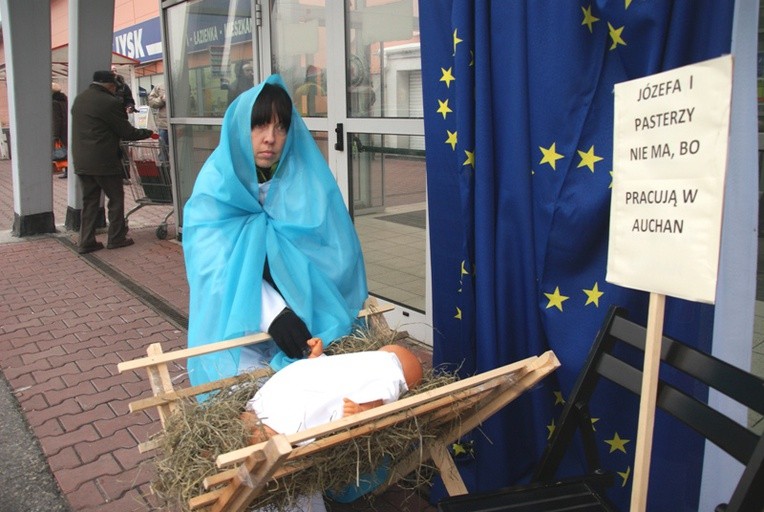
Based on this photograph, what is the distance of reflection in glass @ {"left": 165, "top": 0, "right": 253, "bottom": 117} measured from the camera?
5.89 metres

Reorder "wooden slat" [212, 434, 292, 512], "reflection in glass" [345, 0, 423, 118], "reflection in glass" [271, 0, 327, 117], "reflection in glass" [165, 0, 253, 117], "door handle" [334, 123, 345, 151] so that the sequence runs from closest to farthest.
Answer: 1. "wooden slat" [212, 434, 292, 512]
2. "reflection in glass" [345, 0, 423, 118]
3. "door handle" [334, 123, 345, 151]
4. "reflection in glass" [271, 0, 327, 117]
5. "reflection in glass" [165, 0, 253, 117]

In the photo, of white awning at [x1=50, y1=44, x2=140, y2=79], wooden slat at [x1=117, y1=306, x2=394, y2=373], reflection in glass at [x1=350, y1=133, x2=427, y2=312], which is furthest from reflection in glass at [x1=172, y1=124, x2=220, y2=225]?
white awning at [x1=50, y1=44, x2=140, y2=79]

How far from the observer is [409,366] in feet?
6.75

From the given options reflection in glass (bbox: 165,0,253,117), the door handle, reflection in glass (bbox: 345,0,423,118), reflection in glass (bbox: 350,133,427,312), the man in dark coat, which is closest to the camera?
reflection in glass (bbox: 345,0,423,118)

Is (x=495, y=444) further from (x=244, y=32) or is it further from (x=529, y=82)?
(x=244, y=32)

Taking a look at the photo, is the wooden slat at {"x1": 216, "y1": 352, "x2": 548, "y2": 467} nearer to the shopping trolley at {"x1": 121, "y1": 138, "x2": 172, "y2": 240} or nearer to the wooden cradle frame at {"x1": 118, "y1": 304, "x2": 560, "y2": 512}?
the wooden cradle frame at {"x1": 118, "y1": 304, "x2": 560, "y2": 512}

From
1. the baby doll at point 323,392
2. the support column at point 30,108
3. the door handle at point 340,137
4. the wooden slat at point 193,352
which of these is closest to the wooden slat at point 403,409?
the baby doll at point 323,392

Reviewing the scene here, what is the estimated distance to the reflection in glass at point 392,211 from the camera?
4.15 metres

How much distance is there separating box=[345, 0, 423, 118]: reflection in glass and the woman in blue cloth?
1.64 metres

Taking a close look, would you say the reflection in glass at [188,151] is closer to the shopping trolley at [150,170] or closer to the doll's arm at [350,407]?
the shopping trolley at [150,170]

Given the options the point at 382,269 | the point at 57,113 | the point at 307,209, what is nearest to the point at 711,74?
the point at 307,209

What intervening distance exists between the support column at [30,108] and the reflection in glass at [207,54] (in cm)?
189

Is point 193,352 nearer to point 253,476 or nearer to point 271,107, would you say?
point 253,476

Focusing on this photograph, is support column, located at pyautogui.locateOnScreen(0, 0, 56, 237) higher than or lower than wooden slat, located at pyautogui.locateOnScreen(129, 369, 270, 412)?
higher
